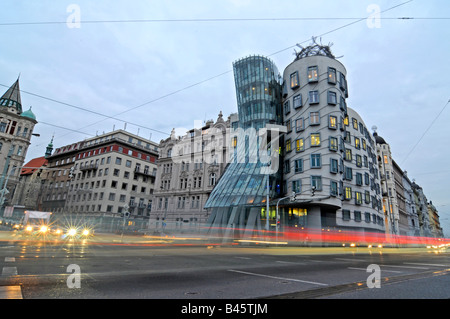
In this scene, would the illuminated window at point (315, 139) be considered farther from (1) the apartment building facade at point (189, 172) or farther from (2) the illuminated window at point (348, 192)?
(1) the apartment building facade at point (189, 172)

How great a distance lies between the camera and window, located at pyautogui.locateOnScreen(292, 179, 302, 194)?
123 ft

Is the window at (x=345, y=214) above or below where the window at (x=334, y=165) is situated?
below

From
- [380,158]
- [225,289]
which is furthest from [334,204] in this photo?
[380,158]

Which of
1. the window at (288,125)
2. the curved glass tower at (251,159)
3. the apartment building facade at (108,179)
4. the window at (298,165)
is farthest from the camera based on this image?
the apartment building facade at (108,179)

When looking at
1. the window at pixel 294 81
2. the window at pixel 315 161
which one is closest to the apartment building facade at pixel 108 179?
the window at pixel 315 161

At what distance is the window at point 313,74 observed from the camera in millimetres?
40188

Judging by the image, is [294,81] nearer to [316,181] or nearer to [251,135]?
[251,135]

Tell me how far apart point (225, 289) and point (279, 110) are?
42758 millimetres

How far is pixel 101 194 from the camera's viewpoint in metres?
64.6

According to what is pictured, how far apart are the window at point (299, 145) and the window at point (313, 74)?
372 inches

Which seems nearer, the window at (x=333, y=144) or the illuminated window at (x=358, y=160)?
the window at (x=333, y=144)

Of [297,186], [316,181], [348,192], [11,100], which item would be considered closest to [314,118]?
[316,181]

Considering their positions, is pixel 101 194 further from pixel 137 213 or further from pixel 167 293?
pixel 167 293

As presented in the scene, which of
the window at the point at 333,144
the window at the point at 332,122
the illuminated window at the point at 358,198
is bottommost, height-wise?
the illuminated window at the point at 358,198
